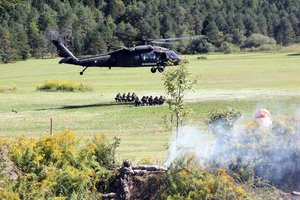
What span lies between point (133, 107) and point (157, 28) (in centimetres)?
11193

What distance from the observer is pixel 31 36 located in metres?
155

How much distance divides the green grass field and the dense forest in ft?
168

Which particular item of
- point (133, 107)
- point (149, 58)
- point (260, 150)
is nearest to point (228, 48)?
point (149, 58)

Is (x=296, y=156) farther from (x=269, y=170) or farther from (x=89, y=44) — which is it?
(x=89, y=44)

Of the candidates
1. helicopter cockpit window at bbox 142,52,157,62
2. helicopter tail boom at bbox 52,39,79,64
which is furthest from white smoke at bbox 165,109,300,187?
helicopter tail boom at bbox 52,39,79,64

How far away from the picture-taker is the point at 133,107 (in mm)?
51469

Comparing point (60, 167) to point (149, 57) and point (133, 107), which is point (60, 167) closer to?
point (133, 107)

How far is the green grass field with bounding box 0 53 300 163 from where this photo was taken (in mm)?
37156

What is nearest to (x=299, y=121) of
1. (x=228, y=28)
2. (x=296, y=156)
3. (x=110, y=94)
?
(x=296, y=156)

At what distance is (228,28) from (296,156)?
147 meters

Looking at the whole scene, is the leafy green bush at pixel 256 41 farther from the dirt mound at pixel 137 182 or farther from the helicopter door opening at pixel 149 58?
the dirt mound at pixel 137 182

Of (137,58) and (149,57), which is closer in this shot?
(149,57)

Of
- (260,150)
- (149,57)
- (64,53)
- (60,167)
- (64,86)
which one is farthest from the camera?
(64,86)

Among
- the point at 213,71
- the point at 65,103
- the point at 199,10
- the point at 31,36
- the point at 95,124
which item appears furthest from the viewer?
the point at 199,10
